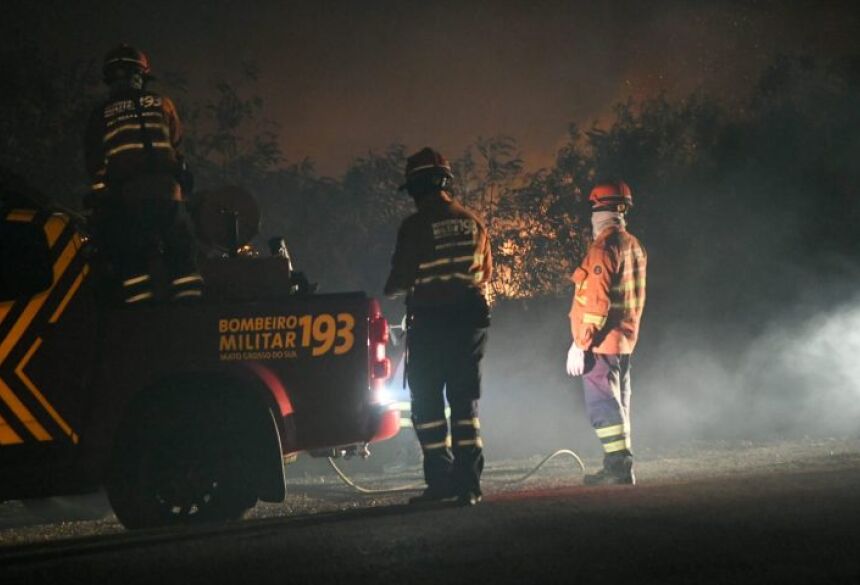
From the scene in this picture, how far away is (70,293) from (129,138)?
5.44 feet

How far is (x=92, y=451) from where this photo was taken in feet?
20.9

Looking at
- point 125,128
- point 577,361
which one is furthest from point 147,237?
point 577,361

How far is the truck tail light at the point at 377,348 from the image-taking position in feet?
22.1

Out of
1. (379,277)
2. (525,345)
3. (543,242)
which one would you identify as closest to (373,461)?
(525,345)

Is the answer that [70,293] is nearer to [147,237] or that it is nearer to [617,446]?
[147,237]

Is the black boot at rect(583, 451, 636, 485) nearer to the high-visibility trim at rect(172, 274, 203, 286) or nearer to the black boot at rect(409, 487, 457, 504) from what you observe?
the black boot at rect(409, 487, 457, 504)

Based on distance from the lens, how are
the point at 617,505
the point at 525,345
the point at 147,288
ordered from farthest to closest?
the point at 525,345, the point at 147,288, the point at 617,505

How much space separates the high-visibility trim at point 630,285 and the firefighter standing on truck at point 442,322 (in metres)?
Answer: 1.74

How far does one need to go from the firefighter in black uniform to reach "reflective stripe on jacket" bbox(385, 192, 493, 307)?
129 centimetres

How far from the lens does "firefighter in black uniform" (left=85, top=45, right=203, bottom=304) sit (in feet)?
23.7

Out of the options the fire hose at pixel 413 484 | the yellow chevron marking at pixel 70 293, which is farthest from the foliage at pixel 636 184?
the yellow chevron marking at pixel 70 293

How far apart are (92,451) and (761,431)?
9985 millimetres

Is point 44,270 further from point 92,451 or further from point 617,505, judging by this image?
point 617,505

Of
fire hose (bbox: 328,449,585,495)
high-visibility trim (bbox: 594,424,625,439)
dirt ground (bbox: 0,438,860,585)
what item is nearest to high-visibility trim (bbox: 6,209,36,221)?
dirt ground (bbox: 0,438,860,585)
